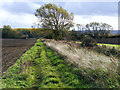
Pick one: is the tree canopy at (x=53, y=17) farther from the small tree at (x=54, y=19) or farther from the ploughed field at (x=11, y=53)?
the ploughed field at (x=11, y=53)

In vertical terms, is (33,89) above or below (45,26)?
below

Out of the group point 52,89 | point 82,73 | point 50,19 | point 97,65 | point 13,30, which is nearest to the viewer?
point 52,89

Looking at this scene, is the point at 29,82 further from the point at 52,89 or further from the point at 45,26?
the point at 45,26

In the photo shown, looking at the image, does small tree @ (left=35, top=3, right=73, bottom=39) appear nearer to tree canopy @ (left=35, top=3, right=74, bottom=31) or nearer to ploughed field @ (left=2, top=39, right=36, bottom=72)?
tree canopy @ (left=35, top=3, right=74, bottom=31)

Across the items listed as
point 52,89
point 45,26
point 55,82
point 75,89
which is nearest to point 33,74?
point 55,82

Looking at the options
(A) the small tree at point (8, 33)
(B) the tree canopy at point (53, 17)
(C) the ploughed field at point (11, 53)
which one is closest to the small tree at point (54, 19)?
(B) the tree canopy at point (53, 17)

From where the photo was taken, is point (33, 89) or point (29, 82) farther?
point (29, 82)

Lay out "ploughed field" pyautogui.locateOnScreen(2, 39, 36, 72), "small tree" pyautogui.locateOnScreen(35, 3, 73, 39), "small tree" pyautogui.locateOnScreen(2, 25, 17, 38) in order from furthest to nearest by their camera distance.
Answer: "small tree" pyautogui.locateOnScreen(2, 25, 17, 38) < "small tree" pyautogui.locateOnScreen(35, 3, 73, 39) < "ploughed field" pyautogui.locateOnScreen(2, 39, 36, 72)

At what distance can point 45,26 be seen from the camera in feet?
97.5

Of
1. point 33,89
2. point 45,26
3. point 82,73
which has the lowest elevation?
point 33,89

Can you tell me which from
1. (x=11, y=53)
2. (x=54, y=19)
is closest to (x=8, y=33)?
(x=54, y=19)

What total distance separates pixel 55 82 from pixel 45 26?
2528 centimetres

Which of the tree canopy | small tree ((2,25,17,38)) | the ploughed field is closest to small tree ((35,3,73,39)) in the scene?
the tree canopy

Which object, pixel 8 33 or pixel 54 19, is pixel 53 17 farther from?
pixel 8 33
